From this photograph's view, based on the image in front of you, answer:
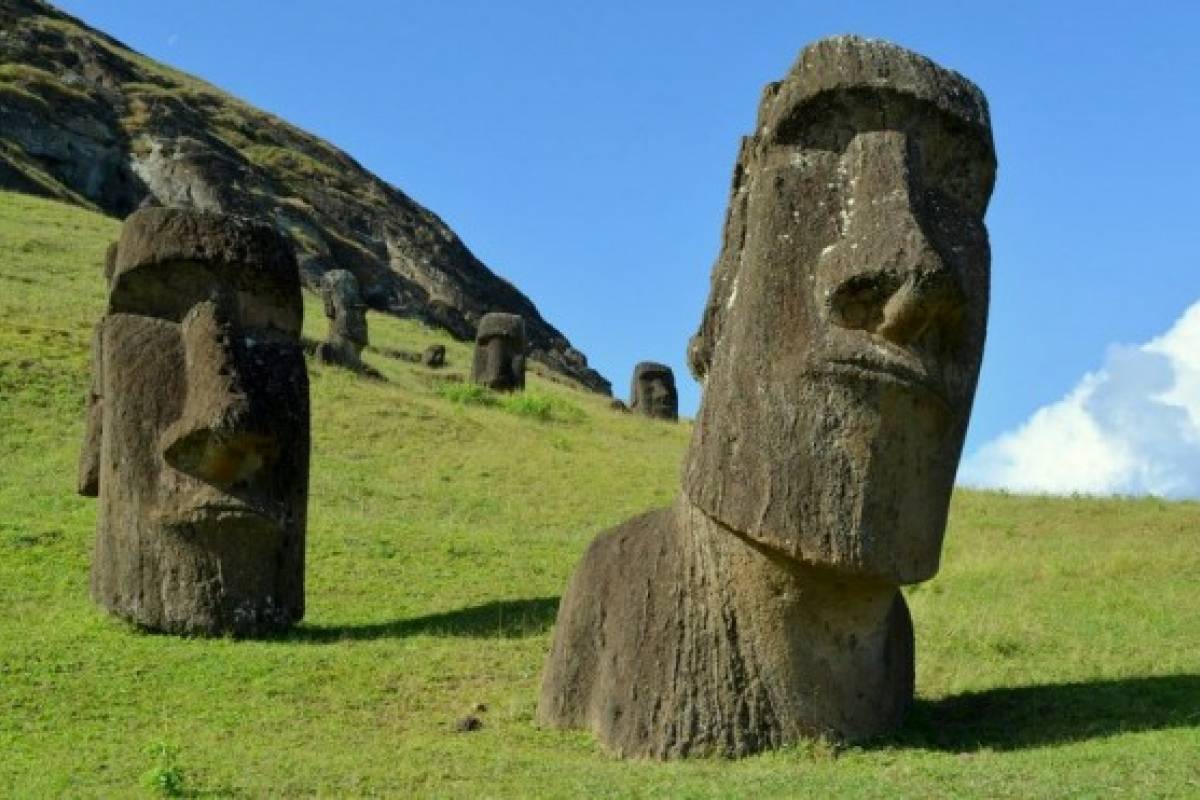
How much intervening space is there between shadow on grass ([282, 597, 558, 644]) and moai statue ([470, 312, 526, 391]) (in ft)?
71.1

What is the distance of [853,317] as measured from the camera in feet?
26.1

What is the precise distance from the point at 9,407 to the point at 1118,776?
18.8 m

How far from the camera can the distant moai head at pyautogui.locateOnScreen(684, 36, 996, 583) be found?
7.80 meters

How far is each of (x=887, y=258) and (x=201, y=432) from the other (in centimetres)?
599

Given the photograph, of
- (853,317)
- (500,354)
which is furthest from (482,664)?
(500,354)

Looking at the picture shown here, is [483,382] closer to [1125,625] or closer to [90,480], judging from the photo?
[90,480]

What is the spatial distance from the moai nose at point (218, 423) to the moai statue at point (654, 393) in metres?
26.2

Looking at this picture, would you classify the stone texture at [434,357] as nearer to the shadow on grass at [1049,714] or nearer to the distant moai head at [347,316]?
the distant moai head at [347,316]

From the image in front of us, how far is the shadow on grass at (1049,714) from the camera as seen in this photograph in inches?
327

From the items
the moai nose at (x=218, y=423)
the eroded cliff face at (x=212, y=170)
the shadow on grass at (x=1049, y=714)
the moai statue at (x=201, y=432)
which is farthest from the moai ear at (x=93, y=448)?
the eroded cliff face at (x=212, y=170)

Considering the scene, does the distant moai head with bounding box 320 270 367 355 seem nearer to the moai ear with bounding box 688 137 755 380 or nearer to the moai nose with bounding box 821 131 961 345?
the moai ear with bounding box 688 137 755 380

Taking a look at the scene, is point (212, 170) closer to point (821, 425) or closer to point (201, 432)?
point (201, 432)

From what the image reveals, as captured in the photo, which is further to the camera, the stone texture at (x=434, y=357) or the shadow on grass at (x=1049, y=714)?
the stone texture at (x=434, y=357)

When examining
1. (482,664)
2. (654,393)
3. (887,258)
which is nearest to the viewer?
(887,258)
